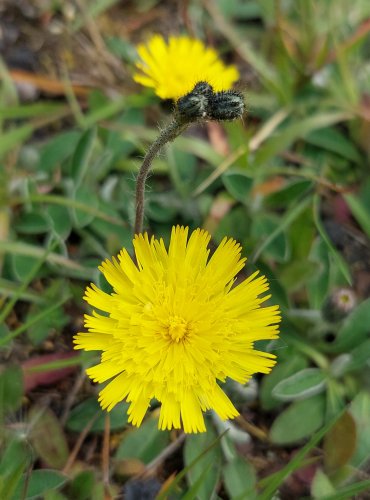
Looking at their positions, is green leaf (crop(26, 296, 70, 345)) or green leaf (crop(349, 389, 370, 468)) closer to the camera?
green leaf (crop(349, 389, 370, 468))

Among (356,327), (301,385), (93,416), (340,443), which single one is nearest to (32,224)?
(93,416)

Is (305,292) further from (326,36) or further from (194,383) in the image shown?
(326,36)

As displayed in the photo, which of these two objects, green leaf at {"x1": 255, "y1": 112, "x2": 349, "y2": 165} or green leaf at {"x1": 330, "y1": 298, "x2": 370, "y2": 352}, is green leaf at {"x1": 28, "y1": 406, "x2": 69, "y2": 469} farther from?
green leaf at {"x1": 255, "y1": 112, "x2": 349, "y2": 165}

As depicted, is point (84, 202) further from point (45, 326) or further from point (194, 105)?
point (194, 105)

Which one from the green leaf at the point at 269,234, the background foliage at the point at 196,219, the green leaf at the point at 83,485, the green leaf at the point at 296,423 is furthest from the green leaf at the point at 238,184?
the green leaf at the point at 83,485

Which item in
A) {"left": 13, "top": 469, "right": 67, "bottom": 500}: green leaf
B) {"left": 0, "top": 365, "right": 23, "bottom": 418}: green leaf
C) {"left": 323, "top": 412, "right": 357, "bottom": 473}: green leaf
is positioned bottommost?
{"left": 323, "top": 412, "right": 357, "bottom": 473}: green leaf

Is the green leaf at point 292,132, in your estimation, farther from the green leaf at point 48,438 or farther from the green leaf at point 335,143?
the green leaf at point 48,438

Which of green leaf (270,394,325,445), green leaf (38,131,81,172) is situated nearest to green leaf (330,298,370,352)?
green leaf (270,394,325,445)
